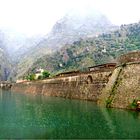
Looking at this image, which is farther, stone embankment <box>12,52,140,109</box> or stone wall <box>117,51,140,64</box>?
stone wall <box>117,51,140,64</box>

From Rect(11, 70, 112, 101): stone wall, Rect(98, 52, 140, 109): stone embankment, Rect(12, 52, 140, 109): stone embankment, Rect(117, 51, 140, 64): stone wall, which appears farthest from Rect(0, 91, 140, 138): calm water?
Rect(11, 70, 112, 101): stone wall

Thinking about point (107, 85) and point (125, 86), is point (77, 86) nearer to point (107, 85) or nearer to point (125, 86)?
point (107, 85)

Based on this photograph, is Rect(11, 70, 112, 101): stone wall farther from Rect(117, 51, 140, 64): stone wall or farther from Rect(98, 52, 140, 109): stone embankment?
Rect(117, 51, 140, 64): stone wall

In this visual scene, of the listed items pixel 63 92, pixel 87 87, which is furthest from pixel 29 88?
pixel 87 87

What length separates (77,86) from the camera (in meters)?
89.8

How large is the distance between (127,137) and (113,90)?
28.0 m

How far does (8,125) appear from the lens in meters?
42.8

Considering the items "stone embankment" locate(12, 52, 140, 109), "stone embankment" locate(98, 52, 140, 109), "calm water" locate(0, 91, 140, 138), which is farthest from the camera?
"stone embankment" locate(12, 52, 140, 109)

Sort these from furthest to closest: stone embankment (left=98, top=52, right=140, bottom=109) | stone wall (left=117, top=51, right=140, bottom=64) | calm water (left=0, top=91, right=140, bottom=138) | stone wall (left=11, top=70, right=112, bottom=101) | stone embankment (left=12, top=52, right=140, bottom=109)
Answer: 1. stone wall (left=11, top=70, right=112, bottom=101)
2. stone wall (left=117, top=51, right=140, bottom=64)
3. stone embankment (left=12, top=52, right=140, bottom=109)
4. stone embankment (left=98, top=52, right=140, bottom=109)
5. calm water (left=0, top=91, right=140, bottom=138)

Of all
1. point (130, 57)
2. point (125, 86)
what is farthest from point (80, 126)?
point (130, 57)

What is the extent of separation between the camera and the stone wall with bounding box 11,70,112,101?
251 feet

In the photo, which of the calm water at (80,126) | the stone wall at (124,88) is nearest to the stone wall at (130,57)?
the stone wall at (124,88)

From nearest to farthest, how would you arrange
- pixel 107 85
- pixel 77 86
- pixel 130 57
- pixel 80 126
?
pixel 80 126, pixel 130 57, pixel 107 85, pixel 77 86

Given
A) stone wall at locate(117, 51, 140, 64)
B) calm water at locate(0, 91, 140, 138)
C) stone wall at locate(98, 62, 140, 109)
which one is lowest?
calm water at locate(0, 91, 140, 138)
